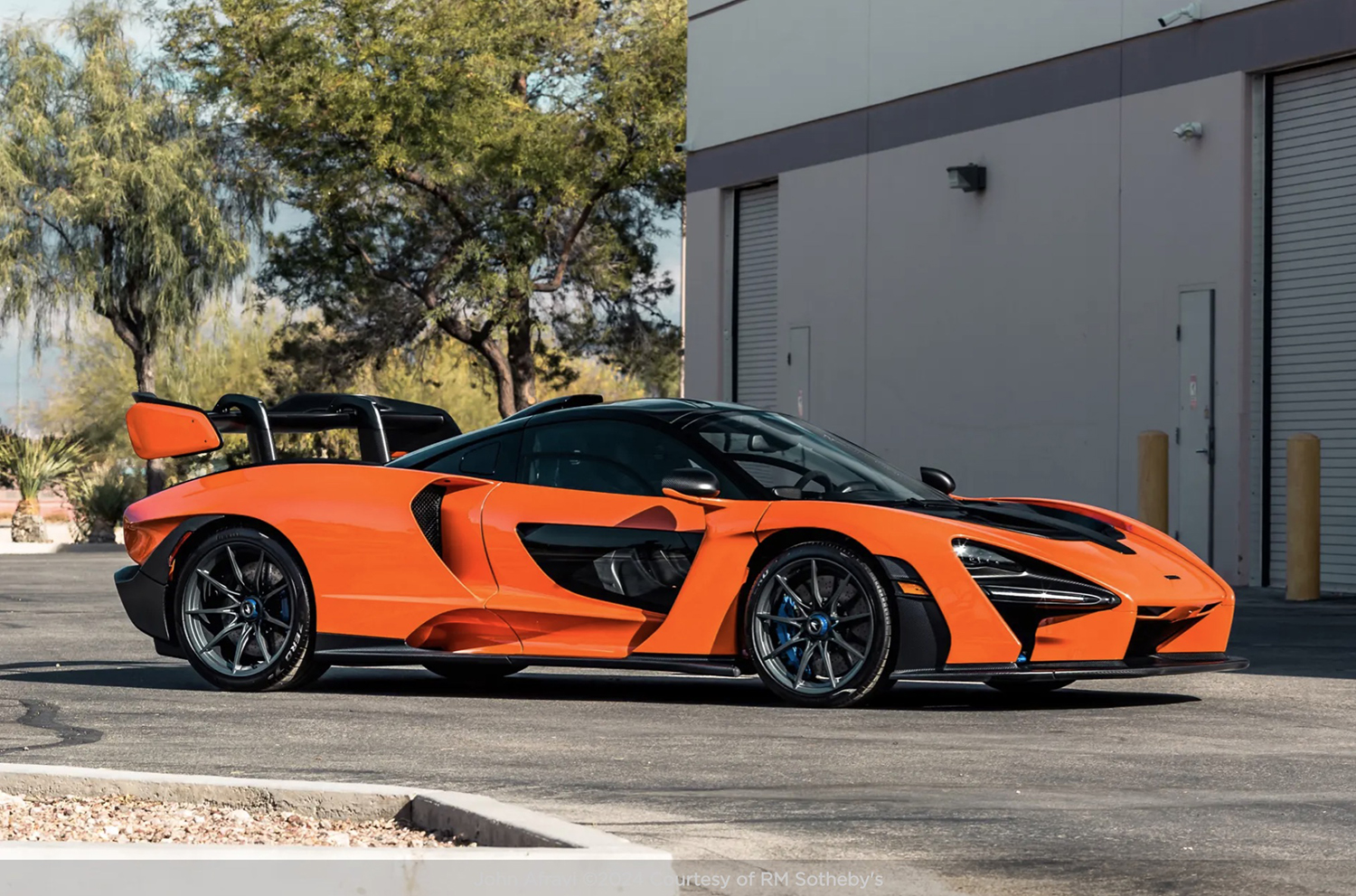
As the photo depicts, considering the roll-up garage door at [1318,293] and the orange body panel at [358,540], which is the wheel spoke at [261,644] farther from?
the roll-up garage door at [1318,293]

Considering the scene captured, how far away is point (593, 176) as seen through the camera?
3925cm

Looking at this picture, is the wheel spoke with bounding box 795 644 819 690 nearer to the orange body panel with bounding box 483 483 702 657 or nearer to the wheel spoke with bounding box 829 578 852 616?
the wheel spoke with bounding box 829 578 852 616

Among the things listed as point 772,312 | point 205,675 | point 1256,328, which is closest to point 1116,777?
point 205,675

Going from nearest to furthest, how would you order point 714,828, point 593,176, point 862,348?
point 714,828 → point 862,348 → point 593,176

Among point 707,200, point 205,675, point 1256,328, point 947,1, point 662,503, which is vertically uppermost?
point 947,1

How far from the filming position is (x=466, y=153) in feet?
124

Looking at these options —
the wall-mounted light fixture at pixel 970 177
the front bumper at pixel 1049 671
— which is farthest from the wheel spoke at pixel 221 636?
the wall-mounted light fixture at pixel 970 177

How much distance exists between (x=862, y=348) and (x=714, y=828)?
1690 centimetres

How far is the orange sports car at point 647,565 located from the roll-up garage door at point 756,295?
14537mm

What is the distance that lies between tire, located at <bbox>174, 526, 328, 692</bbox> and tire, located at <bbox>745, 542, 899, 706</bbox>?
219 cm

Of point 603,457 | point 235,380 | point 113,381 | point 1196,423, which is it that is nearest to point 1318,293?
point 1196,423

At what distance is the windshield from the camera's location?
8.46 meters

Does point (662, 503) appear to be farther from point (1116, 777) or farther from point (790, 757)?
point (1116, 777)

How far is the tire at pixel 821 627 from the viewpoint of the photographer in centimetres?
784
